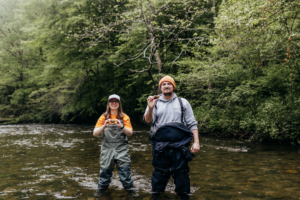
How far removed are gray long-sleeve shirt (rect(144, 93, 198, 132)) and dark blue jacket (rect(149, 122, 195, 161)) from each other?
0.43 feet

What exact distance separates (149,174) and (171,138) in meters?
2.42

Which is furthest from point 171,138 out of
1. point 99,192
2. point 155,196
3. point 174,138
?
point 99,192

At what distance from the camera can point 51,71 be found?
71.3ft

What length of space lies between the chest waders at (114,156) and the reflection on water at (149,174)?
31 cm

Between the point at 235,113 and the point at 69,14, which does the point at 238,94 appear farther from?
the point at 69,14

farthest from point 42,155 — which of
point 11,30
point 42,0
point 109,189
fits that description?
point 11,30

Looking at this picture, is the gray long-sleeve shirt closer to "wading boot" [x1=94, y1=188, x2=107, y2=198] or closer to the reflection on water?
the reflection on water

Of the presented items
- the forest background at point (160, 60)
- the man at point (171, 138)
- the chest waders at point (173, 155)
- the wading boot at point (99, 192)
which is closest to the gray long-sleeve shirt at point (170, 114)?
the man at point (171, 138)

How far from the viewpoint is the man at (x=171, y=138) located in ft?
12.3

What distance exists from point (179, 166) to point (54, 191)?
2534 mm

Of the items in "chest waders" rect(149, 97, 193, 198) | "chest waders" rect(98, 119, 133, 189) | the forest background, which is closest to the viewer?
"chest waders" rect(149, 97, 193, 198)

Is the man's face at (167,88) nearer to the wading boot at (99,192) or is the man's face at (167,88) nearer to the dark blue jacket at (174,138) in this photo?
the dark blue jacket at (174,138)

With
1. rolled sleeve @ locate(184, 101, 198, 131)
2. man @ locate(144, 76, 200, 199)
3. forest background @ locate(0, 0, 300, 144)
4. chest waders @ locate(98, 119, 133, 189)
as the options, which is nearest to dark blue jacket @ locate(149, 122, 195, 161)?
man @ locate(144, 76, 200, 199)

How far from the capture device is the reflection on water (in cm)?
445
